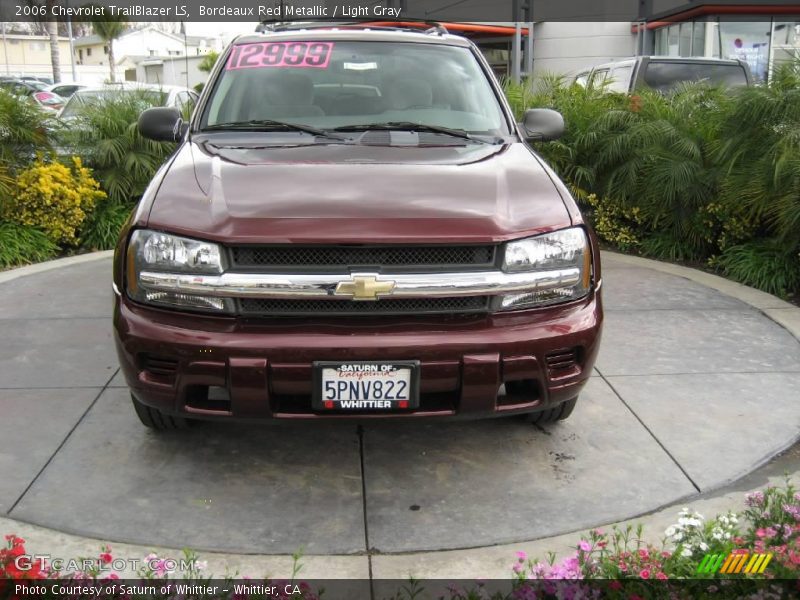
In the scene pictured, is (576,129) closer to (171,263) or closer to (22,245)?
(22,245)

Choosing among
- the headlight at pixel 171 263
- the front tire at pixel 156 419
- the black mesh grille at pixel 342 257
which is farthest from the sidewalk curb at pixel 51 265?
the black mesh grille at pixel 342 257

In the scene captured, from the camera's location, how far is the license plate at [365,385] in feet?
9.86

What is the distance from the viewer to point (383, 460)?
3.67 meters

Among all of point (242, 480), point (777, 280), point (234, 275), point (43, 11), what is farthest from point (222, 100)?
point (43, 11)

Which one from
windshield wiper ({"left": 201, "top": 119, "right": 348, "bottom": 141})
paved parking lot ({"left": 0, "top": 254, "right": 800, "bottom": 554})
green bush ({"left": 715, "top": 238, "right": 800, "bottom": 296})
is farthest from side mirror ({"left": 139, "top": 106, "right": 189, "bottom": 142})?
green bush ({"left": 715, "top": 238, "right": 800, "bottom": 296})

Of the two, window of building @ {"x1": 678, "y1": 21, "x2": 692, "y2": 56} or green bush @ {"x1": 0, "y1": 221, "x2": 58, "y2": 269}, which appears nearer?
green bush @ {"x1": 0, "y1": 221, "x2": 58, "y2": 269}

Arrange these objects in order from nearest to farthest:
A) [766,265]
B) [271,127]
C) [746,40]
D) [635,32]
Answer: [271,127] < [766,265] < [746,40] < [635,32]

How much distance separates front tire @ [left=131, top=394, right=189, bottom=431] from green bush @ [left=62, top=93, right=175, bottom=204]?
4.78m

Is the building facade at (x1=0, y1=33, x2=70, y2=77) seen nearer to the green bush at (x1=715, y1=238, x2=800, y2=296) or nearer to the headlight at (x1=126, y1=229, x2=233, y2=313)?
the green bush at (x1=715, y1=238, x2=800, y2=296)

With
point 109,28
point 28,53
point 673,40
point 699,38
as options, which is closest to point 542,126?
point 699,38

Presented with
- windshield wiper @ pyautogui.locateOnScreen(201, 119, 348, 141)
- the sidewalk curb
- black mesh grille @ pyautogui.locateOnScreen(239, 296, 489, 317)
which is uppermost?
windshield wiper @ pyautogui.locateOnScreen(201, 119, 348, 141)

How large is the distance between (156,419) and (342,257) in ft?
4.07

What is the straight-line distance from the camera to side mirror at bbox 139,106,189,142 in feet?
14.8

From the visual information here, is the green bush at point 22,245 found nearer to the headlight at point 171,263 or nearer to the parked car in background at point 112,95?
the parked car in background at point 112,95
